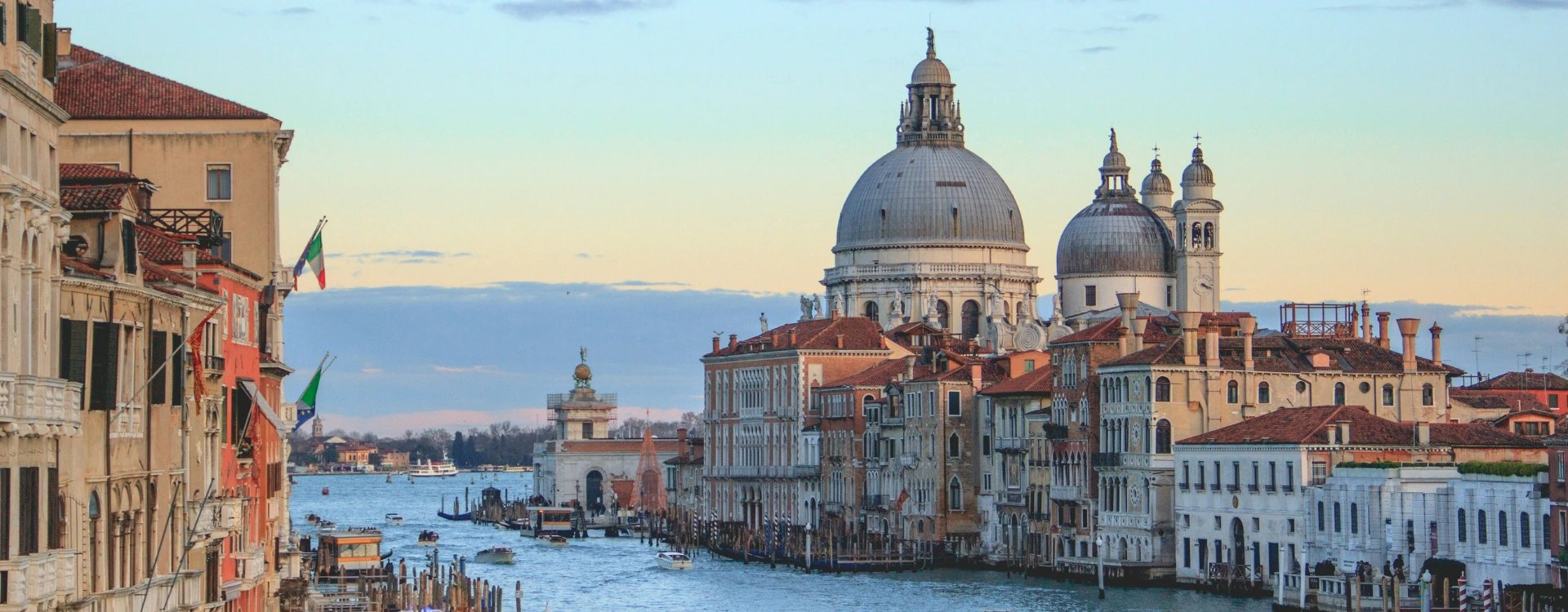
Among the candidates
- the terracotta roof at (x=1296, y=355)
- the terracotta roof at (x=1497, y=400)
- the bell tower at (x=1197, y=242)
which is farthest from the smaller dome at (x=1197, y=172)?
the terracotta roof at (x=1296, y=355)

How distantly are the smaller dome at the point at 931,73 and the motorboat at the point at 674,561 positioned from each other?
32.0 m

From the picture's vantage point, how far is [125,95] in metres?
32.0

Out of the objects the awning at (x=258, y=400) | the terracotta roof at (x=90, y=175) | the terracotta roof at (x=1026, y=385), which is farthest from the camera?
the terracotta roof at (x=1026, y=385)

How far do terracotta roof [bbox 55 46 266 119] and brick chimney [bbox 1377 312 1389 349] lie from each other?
4217 centimetres

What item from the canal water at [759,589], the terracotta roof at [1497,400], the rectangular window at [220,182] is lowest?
the canal water at [759,589]

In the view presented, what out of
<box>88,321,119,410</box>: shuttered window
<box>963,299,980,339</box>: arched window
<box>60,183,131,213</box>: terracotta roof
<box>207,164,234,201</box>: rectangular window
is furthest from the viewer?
<box>963,299,980,339</box>: arched window

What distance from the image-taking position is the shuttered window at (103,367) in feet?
69.2

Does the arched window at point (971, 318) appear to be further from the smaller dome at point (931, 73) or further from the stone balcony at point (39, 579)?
the stone balcony at point (39, 579)

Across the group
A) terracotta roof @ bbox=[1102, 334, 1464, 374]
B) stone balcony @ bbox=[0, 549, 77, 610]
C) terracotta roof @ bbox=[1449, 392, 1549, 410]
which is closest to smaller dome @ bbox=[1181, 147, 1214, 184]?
terracotta roof @ bbox=[1449, 392, 1549, 410]

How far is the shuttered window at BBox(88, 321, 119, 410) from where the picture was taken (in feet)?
69.2

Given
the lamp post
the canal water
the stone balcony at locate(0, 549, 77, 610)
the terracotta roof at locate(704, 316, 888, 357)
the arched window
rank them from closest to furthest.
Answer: the stone balcony at locate(0, 549, 77, 610) < the canal water < the lamp post < the terracotta roof at locate(704, 316, 888, 357) < the arched window

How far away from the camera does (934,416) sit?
79.8 metres

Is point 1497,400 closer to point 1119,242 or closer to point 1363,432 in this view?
point 1363,432

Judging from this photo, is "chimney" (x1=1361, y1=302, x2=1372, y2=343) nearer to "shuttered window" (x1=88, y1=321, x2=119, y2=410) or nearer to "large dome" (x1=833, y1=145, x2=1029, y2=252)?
"large dome" (x1=833, y1=145, x2=1029, y2=252)
